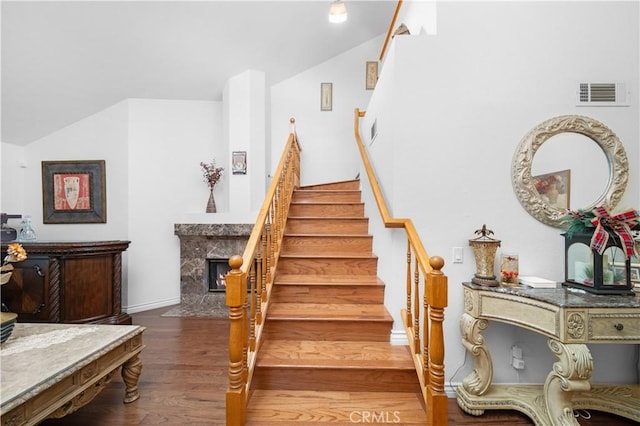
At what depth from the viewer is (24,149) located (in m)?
3.92

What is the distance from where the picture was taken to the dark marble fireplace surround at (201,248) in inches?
154

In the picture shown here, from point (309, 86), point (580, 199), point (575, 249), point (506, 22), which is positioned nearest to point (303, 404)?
point (575, 249)

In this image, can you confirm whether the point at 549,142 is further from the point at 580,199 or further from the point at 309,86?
the point at 309,86

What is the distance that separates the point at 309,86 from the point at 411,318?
433 cm

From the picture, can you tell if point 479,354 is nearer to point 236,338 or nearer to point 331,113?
point 236,338

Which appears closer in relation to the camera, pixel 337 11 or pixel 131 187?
pixel 337 11

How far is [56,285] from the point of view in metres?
3.06

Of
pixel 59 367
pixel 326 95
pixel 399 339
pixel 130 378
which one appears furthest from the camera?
pixel 326 95

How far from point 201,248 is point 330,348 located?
2.61 m

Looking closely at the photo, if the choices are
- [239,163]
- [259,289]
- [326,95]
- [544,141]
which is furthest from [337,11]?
[259,289]

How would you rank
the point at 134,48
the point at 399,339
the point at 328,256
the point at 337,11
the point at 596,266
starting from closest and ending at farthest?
the point at 596,266 → the point at 399,339 → the point at 328,256 → the point at 337,11 → the point at 134,48


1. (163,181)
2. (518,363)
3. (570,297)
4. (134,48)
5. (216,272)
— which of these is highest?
(134,48)

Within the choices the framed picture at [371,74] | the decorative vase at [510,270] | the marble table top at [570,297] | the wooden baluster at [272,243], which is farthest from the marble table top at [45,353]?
the framed picture at [371,74]

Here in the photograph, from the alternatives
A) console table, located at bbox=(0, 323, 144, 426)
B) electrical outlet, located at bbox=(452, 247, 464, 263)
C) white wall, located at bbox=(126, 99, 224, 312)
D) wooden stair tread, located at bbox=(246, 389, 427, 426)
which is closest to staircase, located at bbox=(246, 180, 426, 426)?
wooden stair tread, located at bbox=(246, 389, 427, 426)
